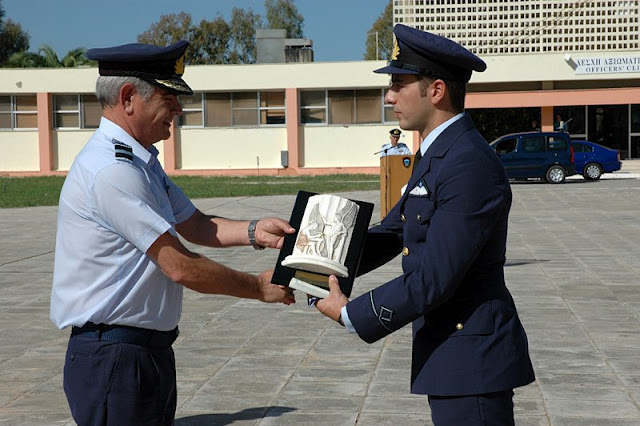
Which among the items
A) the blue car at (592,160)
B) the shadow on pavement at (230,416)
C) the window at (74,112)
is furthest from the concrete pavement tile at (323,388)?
the window at (74,112)

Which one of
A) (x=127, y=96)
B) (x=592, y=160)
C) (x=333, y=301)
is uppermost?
(x=127, y=96)

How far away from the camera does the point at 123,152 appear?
129 inches

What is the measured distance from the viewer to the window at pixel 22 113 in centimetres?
4769

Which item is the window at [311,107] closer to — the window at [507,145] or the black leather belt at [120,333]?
the window at [507,145]

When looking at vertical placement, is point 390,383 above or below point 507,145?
below

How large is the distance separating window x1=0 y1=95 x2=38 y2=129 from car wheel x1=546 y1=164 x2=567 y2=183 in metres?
25.0

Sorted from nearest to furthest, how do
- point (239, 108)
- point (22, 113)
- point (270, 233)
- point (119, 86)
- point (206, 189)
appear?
1. point (119, 86)
2. point (270, 233)
3. point (206, 189)
4. point (239, 108)
5. point (22, 113)

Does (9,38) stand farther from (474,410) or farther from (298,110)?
(474,410)

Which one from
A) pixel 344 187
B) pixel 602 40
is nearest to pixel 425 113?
pixel 344 187

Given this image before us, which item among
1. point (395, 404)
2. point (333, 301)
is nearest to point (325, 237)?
point (333, 301)

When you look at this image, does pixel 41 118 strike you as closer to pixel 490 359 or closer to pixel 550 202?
pixel 550 202

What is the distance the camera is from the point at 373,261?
361 cm

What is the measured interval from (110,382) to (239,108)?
43745 mm

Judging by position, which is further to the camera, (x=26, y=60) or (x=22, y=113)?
(x=26, y=60)
